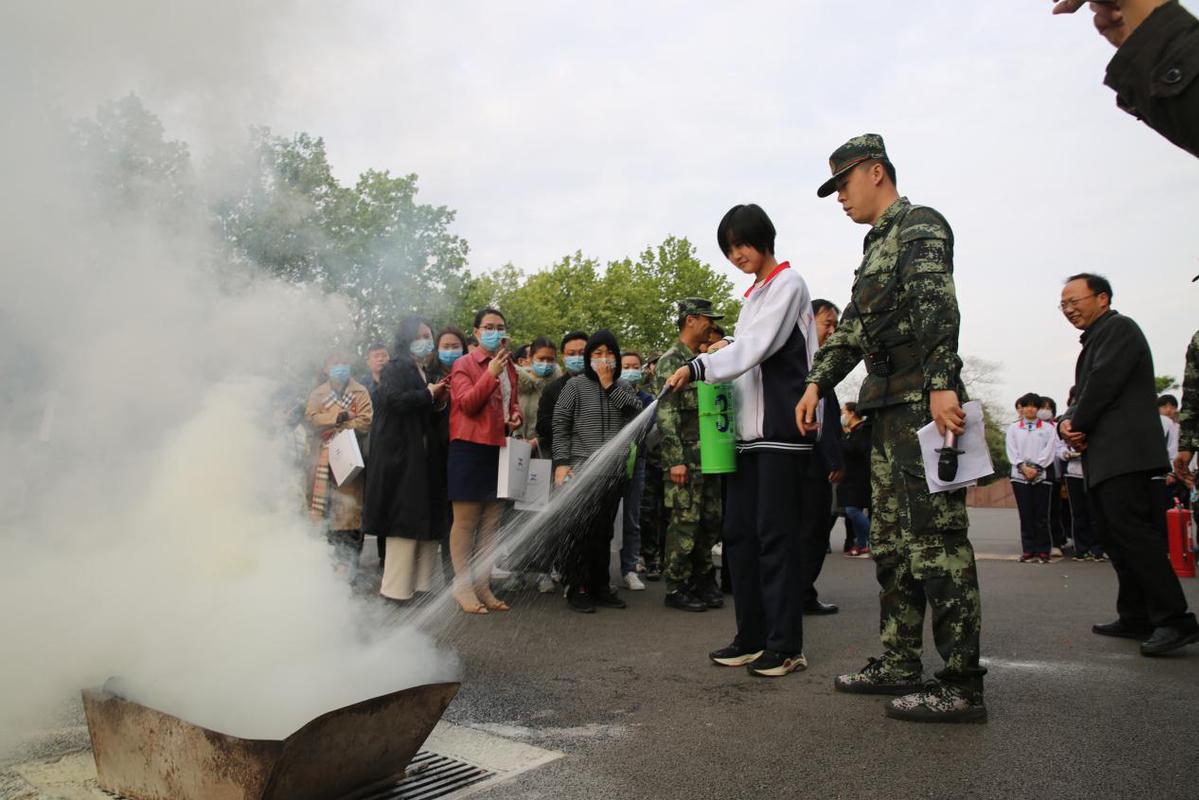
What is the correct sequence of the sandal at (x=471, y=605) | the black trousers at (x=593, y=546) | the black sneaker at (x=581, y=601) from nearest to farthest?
the sandal at (x=471, y=605) < the black sneaker at (x=581, y=601) < the black trousers at (x=593, y=546)

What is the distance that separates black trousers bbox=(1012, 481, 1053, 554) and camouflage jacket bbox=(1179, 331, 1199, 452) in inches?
205

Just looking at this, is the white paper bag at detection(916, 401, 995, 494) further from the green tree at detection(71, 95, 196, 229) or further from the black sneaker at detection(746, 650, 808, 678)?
the green tree at detection(71, 95, 196, 229)

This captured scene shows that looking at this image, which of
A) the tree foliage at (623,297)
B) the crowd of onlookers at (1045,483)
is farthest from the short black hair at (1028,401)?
the tree foliage at (623,297)

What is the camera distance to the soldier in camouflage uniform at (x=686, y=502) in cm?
Result: 652

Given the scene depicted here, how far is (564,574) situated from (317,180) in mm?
3966

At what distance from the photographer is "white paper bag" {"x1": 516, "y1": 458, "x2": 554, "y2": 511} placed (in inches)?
259

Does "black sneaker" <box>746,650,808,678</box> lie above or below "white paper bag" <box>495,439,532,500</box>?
below

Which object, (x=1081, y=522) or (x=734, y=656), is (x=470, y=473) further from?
(x=1081, y=522)

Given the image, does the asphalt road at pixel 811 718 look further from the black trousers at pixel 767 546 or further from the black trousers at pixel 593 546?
the black trousers at pixel 593 546

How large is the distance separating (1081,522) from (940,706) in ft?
28.9

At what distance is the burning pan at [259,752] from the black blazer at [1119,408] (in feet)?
14.9

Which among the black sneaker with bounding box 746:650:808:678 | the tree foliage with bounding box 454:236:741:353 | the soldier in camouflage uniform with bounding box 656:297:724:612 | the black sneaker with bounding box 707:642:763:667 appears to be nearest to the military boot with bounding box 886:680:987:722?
the black sneaker with bounding box 746:650:808:678

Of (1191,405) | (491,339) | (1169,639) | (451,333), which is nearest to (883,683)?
(1169,639)

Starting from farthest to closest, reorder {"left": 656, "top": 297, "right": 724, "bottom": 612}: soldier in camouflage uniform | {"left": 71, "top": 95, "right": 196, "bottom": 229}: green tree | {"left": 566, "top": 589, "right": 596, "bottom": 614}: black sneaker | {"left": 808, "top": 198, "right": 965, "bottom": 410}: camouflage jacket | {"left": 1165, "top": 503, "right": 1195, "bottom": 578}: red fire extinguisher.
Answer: {"left": 1165, "top": 503, "right": 1195, "bottom": 578}: red fire extinguisher < {"left": 656, "top": 297, "right": 724, "bottom": 612}: soldier in camouflage uniform < {"left": 566, "top": 589, "right": 596, "bottom": 614}: black sneaker < {"left": 808, "top": 198, "right": 965, "bottom": 410}: camouflage jacket < {"left": 71, "top": 95, "right": 196, "bottom": 229}: green tree
